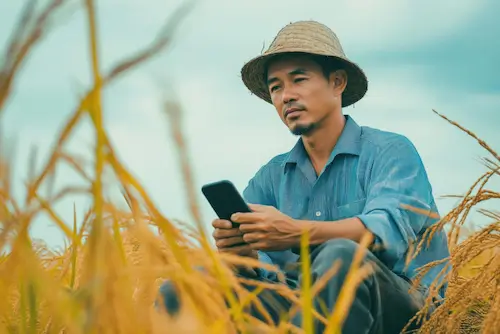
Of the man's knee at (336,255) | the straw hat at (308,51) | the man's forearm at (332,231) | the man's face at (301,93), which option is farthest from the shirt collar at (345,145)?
the man's knee at (336,255)

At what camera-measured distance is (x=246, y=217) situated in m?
2.33

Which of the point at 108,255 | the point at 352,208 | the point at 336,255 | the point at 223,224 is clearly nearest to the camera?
the point at 108,255

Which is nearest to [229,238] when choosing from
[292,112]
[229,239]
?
[229,239]

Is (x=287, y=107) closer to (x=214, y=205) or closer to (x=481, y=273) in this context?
(x=214, y=205)

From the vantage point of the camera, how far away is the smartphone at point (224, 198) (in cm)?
224

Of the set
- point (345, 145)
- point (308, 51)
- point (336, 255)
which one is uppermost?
point (308, 51)

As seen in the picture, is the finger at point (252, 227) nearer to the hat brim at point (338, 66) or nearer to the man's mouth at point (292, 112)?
the man's mouth at point (292, 112)

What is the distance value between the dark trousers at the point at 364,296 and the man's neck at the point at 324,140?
882 millimetres

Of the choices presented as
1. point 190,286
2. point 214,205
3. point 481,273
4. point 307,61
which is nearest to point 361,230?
point 214,205

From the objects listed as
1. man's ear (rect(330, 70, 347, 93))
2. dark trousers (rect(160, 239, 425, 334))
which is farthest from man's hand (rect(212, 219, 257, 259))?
man's ear (rect(330, 70, 347, 93))

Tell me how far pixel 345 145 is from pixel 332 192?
0.21 m

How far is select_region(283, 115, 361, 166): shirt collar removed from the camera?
10.2 ft

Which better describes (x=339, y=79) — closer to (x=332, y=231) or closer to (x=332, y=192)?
(x=332, y=192)

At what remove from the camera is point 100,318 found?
866 millimetres
